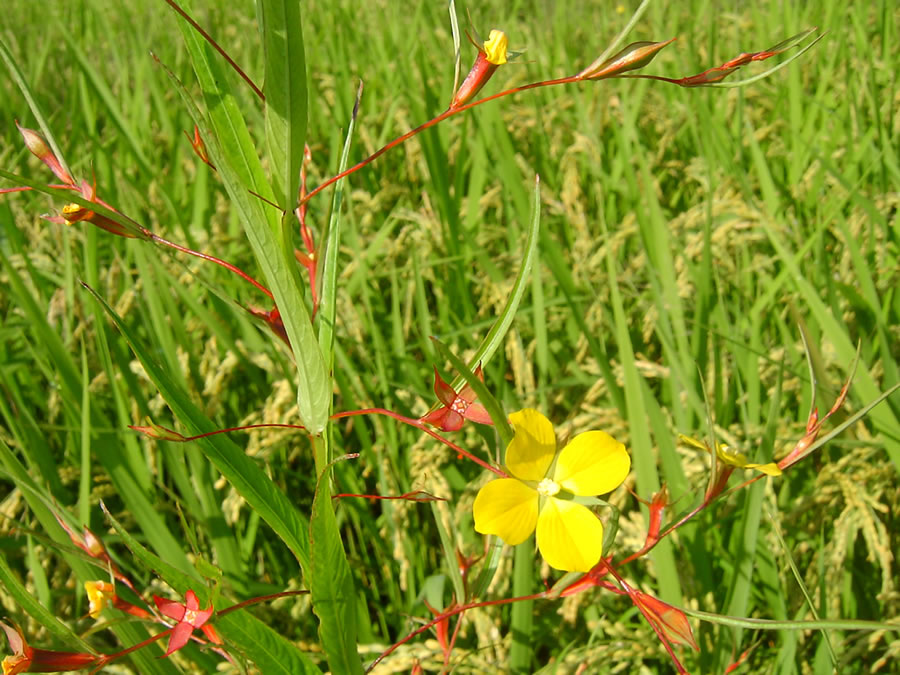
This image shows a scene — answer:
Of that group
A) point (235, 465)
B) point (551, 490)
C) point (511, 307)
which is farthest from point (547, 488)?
point (235, 465)

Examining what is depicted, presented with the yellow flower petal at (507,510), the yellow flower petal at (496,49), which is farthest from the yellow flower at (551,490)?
the yellow flower petal at (496,49)

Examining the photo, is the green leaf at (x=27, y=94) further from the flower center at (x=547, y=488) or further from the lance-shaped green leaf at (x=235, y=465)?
the flower center at (x=547, y=488)

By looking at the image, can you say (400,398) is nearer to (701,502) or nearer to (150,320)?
(150,320)

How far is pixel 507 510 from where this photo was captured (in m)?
0.51

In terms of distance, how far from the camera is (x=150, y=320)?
4.91ft

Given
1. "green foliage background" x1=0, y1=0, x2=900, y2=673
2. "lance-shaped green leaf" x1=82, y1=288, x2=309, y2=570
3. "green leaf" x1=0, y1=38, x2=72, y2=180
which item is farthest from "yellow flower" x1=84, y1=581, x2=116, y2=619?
"green leaf" x1=0, y1=38, x2=72, y2=180

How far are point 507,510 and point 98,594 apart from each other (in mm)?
356

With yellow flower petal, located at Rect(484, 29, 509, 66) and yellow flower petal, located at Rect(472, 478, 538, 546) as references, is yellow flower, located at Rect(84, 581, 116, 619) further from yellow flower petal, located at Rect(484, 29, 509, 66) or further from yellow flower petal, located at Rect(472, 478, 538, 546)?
yellow flower petal, located at Rect(484, 29, 509, 66)

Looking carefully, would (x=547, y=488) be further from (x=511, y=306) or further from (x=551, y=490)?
(x=511, y=306)

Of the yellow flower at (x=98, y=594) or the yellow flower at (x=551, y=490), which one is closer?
the yellow flower at (x=551, y=490)

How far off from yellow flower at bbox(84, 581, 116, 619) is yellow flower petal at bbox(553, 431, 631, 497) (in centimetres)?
39

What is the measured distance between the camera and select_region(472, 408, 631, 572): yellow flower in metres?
0.50

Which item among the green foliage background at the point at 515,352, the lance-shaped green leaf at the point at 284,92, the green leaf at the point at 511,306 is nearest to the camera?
the lance-shaped green leaf at the point at 284,92

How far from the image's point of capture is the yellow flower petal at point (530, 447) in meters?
0.50
